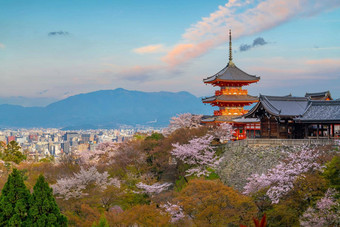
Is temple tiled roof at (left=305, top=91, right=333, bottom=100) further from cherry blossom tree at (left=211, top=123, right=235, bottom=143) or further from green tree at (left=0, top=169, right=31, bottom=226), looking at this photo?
green tree at (left=0, top=169, right=31, bottom=226)

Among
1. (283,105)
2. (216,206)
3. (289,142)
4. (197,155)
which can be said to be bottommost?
(216,206)

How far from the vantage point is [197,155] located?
34.3 m

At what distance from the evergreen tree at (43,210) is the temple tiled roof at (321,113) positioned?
1827cm

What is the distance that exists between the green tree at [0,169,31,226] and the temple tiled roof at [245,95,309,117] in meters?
18.9

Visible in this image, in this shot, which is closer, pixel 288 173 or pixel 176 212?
pixel 288 173

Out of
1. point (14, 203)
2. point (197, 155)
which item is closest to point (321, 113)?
point (197, 155)

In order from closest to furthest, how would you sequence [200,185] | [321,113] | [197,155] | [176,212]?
[200,185]
[176,212]
[321,113]
[197,155]

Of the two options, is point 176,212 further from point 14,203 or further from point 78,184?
point 78,184

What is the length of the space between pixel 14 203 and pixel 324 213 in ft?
51.1

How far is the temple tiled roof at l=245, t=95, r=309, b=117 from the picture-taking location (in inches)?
1180

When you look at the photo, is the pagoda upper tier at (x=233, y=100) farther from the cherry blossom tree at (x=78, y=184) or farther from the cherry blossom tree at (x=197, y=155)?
the cherry blossom tree at (x=78, y=184)

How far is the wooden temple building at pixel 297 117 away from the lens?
28.2m

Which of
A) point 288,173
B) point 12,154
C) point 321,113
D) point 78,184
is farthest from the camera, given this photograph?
point 12,154

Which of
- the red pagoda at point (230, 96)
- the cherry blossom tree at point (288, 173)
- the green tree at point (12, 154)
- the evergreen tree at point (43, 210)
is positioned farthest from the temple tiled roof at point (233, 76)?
the evergreen tree at point (43, 210)
